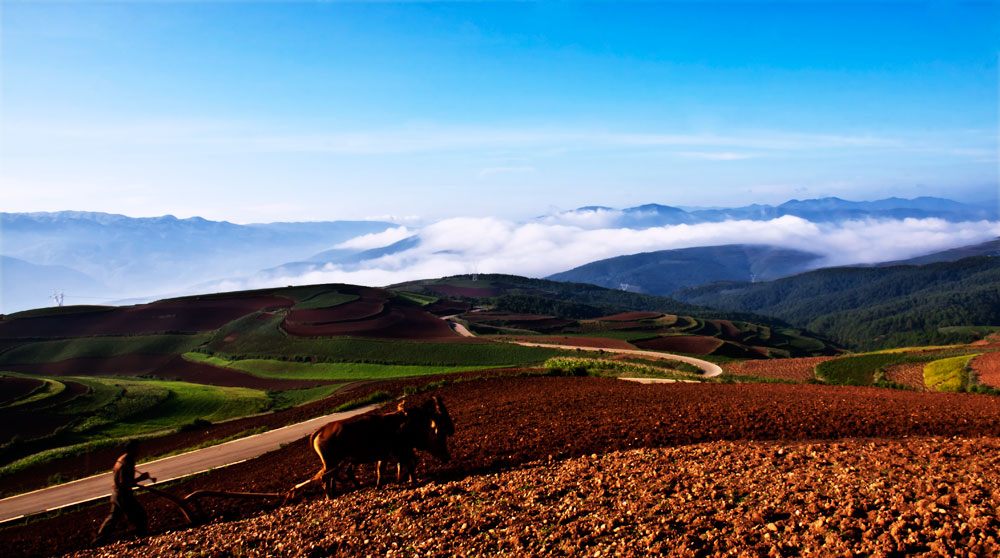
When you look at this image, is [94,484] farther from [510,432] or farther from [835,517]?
[835,517]

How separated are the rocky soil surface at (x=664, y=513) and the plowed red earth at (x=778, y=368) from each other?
42.8m

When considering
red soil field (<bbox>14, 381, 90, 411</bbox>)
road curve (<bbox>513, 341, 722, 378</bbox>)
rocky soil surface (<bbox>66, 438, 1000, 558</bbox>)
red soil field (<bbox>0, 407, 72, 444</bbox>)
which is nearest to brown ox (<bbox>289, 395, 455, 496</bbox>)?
rocky soil surface (<bbox>66, 438, 1000, 558</bbox>)

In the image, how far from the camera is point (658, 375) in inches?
1540

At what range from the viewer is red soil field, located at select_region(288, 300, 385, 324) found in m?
87.8

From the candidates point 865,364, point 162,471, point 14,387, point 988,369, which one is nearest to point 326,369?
point 14,387

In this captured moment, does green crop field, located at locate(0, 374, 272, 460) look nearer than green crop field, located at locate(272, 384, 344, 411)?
Yes

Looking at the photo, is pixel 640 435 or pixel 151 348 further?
pixel 151 348

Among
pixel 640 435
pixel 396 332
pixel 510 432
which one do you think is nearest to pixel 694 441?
pixel 640 435

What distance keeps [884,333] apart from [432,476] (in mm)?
210855

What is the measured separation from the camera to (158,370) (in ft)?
215

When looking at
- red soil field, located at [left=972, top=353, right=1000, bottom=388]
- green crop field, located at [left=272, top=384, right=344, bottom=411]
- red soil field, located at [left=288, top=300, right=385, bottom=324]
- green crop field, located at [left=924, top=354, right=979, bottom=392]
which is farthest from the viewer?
red soil field, located at [left=288, top=300, right=385, bottom=324]

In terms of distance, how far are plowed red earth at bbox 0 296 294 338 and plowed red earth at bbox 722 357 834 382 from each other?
242ft

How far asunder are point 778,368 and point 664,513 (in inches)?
2117

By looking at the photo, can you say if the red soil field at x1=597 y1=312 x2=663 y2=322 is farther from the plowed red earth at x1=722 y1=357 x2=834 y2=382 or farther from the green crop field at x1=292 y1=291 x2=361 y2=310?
the plowed red earth at x1=722 y1=357 x2=834 y2=382
